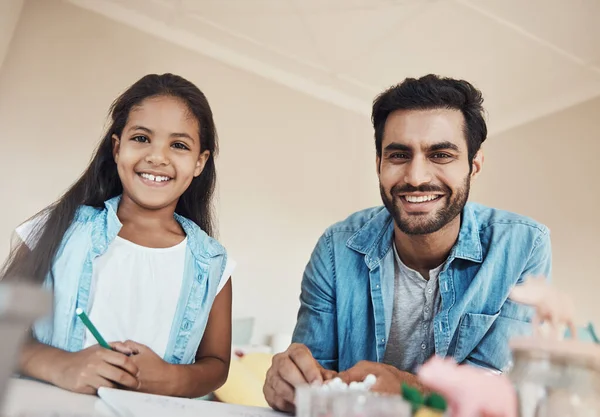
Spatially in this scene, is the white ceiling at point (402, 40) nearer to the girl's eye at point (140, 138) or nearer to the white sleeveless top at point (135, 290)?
the girl's eye at point (140, 138)

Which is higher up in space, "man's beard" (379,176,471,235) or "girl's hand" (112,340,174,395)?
"man's beard" (379,176,471,235)

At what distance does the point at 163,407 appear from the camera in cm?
56

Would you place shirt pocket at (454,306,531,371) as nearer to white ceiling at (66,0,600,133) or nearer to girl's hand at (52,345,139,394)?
girl's hand at (52,345,139,394)

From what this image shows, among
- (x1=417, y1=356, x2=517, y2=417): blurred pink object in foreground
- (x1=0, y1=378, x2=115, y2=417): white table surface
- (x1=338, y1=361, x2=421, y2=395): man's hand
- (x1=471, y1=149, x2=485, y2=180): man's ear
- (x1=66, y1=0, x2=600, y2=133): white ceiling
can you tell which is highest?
(x1=66, y1=0, x2=600, y2=133): white ceiling

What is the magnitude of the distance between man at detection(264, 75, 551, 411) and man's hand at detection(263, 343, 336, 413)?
0.39 m

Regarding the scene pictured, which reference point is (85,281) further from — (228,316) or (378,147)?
(378,147)

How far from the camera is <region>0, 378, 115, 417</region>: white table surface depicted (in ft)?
1.50

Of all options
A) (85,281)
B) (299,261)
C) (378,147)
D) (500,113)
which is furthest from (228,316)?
(500,113)

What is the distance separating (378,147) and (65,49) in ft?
6.03

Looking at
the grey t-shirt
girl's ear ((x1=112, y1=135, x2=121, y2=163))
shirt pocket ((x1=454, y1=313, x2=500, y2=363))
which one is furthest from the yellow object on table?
girl's ear ((x1=112, y1=135, x2=121, y2=163))

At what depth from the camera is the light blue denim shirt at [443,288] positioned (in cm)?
104

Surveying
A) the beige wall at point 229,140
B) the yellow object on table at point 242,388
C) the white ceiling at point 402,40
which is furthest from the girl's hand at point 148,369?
the white ceiling at point 402,40

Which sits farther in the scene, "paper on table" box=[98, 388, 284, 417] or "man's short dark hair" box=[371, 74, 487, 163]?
"man's short dark hair" box=[371, 74, 487, 163]

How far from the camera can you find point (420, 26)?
8.07 ft
